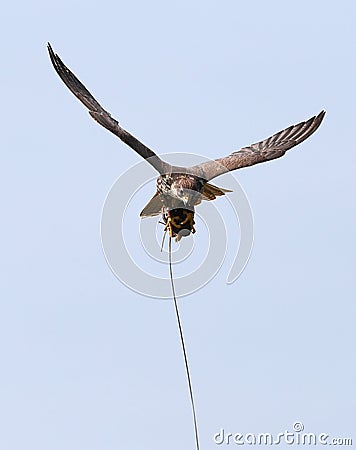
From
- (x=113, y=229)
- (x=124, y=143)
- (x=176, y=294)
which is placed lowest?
(x=176, y=294)

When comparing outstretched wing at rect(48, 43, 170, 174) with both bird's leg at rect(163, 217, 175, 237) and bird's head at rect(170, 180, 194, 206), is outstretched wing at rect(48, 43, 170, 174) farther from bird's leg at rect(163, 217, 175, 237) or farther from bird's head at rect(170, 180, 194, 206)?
bird's leg at rect(163, 217, 175, 237)

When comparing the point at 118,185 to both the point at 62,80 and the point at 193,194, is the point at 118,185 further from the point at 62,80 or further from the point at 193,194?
the point at 62,80

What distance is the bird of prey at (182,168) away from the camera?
46.7 feet

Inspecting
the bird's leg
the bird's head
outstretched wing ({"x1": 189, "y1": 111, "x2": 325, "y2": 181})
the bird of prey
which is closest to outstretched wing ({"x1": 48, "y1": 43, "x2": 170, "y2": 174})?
the bird of prey

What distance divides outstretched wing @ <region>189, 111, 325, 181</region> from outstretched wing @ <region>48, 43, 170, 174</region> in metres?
1.02

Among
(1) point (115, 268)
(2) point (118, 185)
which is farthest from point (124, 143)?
(1) point (115, 268)

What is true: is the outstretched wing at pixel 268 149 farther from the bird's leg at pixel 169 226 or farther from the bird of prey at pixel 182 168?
the bird's leg at pixel 169 226

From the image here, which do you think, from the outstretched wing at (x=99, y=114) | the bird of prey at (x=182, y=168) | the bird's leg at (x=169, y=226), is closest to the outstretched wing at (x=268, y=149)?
the bird of prey at (x=182, y=168)

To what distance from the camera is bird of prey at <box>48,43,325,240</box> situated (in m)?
14.2

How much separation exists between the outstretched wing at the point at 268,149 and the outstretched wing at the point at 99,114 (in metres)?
1.02

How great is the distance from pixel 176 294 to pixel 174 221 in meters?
0.78

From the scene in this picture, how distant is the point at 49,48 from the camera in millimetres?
16547

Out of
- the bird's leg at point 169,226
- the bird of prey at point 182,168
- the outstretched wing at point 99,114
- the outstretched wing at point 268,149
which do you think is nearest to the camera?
the bird's leg at point 169,226

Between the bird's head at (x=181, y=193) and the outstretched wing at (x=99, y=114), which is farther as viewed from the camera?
the outstretched wing at (x=99, y=114)
